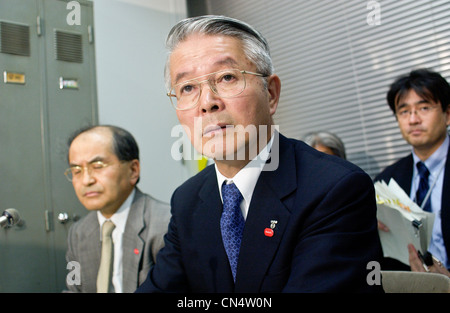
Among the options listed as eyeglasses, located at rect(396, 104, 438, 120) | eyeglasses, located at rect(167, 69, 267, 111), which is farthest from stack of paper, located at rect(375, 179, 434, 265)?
eyeglasses, located at rect(167, 69, 267, 111)

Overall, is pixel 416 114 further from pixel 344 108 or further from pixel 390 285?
pixel 390 285

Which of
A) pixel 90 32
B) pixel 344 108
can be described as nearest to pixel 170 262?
pixel 90 32

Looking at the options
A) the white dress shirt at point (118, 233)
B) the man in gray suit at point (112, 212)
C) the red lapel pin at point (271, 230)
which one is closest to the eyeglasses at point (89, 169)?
the man in gray suit at point (112, 212)

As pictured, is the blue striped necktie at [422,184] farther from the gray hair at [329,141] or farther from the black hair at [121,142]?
the black hair at [121,142]

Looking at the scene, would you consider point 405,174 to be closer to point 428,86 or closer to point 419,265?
point 428,86

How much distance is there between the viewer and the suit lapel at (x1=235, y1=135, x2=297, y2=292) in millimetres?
960

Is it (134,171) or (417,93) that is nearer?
(134,171)

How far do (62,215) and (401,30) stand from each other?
91.0 inches

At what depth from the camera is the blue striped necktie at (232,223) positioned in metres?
1.03

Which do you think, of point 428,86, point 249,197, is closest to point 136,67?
point 249,197

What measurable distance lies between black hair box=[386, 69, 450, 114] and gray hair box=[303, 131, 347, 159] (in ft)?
1.51

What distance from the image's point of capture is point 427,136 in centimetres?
207

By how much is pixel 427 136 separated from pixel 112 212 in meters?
1.71

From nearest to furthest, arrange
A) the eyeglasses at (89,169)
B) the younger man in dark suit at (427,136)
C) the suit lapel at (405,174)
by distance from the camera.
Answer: the eyeglasses at (89,169) → the younger man in dark suit at (427,136) → the suit lapel at (405,174)
